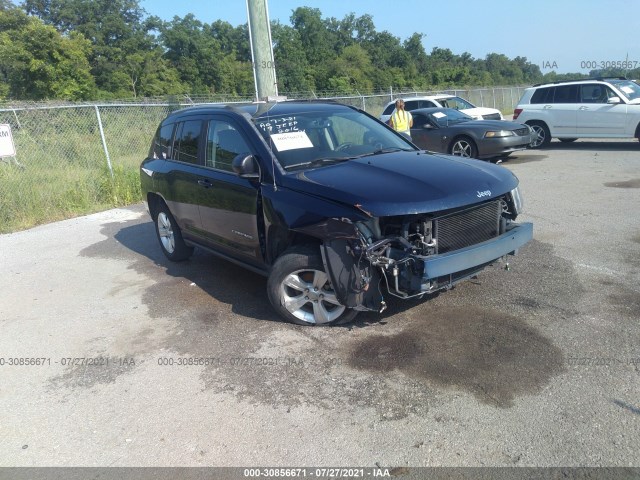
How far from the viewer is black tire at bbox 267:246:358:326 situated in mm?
4273

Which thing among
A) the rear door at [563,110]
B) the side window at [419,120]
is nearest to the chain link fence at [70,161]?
the side window at [419,120]

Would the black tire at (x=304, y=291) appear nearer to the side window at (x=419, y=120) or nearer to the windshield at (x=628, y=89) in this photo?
the side window at (x=419, y=120)

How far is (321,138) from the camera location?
5.06m

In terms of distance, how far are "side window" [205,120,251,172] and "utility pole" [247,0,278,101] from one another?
4.35 meters

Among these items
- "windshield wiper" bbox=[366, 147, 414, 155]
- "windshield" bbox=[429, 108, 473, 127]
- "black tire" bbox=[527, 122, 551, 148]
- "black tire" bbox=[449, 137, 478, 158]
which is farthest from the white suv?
"windshield wiper" bbox=[366, 147, 414, 155]

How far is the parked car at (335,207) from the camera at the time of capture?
3912 mm

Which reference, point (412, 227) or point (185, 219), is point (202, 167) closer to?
point (185, 219)

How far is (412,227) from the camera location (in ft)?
13.1

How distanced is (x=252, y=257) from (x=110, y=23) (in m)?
52.5

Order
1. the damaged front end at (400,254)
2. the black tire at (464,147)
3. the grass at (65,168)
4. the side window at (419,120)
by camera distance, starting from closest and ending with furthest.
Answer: the damaged front end at (400,254) → the grass at (65,168) → the black tire at (464,147) → the side window at (419,120)

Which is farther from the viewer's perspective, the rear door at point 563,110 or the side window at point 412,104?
the side window at point 412,104

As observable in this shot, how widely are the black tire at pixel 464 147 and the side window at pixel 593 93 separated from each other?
3.85 meters

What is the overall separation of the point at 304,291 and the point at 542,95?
12883mm

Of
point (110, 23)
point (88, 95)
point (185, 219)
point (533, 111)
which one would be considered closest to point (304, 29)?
point (110, 23)
